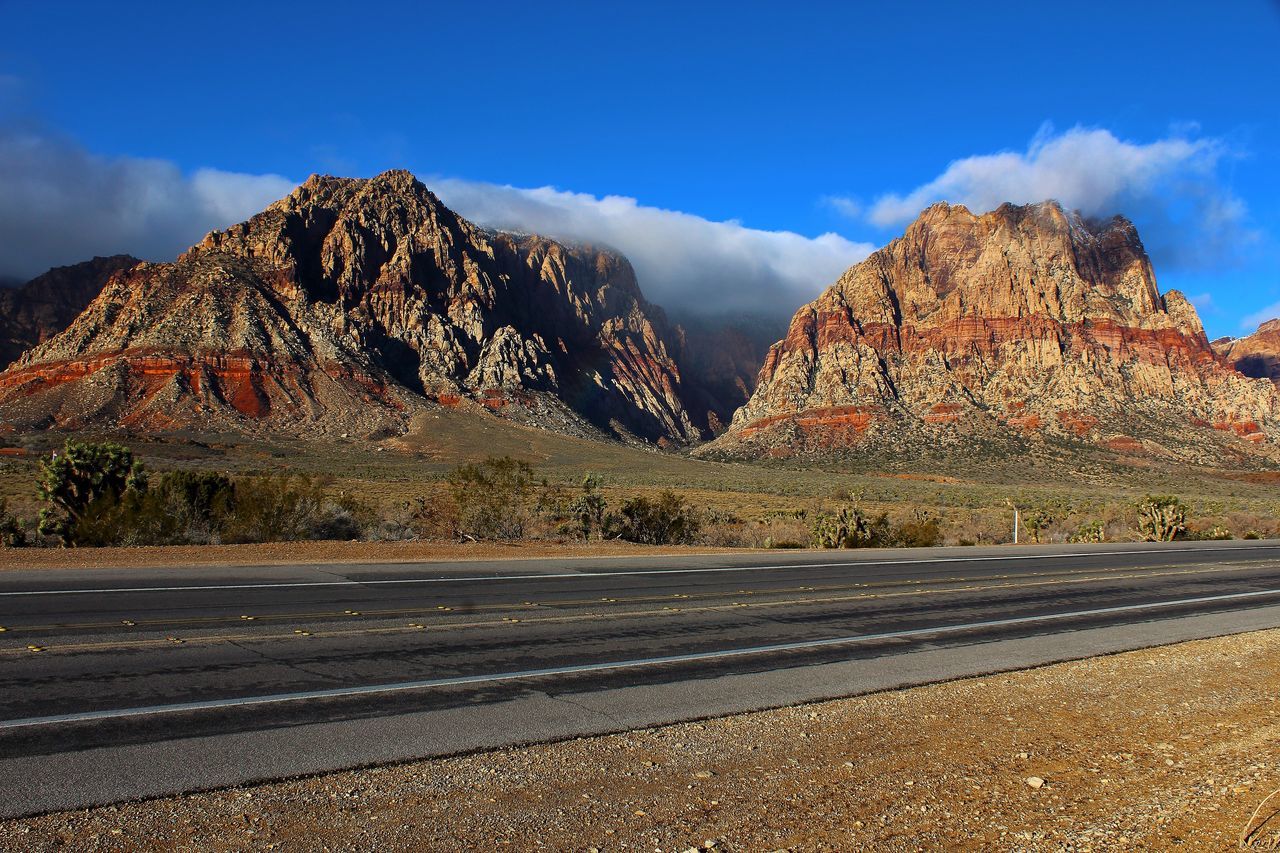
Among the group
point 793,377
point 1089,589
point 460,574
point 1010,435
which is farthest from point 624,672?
point 793,377

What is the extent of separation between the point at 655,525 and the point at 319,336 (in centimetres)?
9461

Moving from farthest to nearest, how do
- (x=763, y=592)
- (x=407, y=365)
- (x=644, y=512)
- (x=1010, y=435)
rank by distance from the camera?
(x=407, y=365) → (x=1010, y=435) → (x=644, y=512) → (x=763, y=592)

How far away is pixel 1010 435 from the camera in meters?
104

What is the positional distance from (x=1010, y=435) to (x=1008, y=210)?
58775 mm

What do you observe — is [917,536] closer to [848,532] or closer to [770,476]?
[848,532]

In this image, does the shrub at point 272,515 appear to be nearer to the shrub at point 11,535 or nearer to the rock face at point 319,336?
the shrub at point 11,535

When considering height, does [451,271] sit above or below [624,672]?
above

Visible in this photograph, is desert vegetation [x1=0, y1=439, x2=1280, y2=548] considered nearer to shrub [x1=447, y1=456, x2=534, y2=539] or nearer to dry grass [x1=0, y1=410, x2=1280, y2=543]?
shrub [x1=447, y1=456, x2=534, y2=539]

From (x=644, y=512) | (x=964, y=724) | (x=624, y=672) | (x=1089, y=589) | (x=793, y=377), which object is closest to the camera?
(x=964, y=724)

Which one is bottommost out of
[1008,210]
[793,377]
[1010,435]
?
[1010,435]

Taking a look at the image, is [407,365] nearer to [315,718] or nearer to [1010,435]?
[1010,435]

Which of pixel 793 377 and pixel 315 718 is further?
pixel 793 377

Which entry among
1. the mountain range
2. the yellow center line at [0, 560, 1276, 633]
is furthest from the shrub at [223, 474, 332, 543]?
the mountain range

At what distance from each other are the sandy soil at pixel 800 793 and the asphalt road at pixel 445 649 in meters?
0.47
